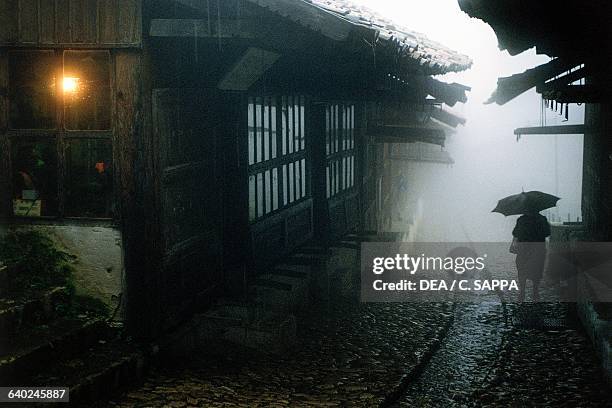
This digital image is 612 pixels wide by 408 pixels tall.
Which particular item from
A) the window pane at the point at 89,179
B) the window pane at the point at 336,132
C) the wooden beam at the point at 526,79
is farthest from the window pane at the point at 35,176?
the window pane at the point at 336,132

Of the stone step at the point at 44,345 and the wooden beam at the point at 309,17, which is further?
the wooden beam at the point at 309,17

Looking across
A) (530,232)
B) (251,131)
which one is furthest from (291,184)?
(530,232)

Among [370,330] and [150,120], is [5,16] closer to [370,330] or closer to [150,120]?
[150,120]

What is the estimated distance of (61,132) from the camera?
27.0 feet

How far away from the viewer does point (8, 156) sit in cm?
839

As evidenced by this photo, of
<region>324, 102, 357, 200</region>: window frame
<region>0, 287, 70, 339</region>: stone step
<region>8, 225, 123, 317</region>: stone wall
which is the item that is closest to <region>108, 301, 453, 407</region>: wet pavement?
<region>8, 225, 123, 317</region>: stone wall

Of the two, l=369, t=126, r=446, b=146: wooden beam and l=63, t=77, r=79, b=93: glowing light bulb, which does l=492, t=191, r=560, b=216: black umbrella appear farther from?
l=63, t=77, r=79, b=93: glowing light bulb

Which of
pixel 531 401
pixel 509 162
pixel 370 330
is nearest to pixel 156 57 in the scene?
pixel 370 330

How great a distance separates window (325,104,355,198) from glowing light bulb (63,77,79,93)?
6942mm

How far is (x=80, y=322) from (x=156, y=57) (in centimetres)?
343

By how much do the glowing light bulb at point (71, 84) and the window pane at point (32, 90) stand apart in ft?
0.56

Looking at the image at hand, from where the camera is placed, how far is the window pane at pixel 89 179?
8.19m

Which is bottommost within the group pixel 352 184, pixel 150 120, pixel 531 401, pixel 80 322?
pixel 531 401

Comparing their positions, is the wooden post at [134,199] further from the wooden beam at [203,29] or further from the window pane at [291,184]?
the window pane at [291,184]
